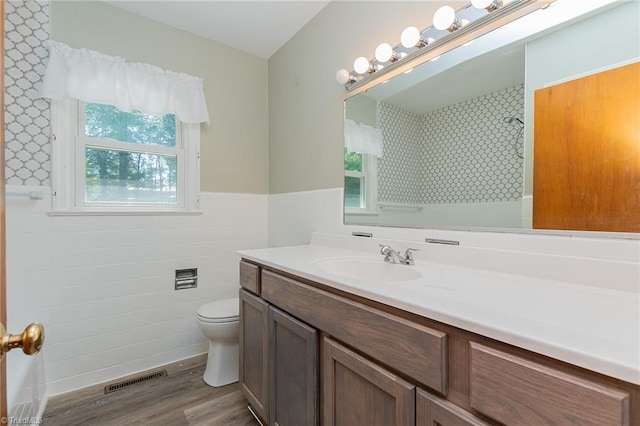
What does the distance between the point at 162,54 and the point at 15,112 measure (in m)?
0.92

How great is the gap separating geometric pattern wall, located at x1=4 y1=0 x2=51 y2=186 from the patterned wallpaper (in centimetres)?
195

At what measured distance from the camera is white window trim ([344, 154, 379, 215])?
5.20 feet

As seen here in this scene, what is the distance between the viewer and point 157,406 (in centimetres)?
161

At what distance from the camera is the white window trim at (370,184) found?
1586 mm

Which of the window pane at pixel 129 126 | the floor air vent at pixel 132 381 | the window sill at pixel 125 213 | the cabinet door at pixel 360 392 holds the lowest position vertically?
the floor air vent at pixel 132 381

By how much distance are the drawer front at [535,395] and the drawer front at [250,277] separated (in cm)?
102

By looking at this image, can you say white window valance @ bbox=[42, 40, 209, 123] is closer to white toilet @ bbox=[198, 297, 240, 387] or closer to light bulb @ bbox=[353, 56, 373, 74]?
light bulb @ bbox=[353, 56, 373, 74]

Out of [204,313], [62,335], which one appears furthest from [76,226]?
[204,313]

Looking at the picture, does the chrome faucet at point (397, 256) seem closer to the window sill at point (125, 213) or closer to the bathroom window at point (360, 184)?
the bathroom window at point (360, 184)

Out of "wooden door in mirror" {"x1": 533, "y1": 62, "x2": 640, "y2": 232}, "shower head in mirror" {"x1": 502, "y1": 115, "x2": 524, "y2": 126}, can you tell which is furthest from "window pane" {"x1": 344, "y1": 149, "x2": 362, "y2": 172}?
"wooden door in mirror" {"x1": 533, "y1": 62, "x2": 640, "y2": 232}

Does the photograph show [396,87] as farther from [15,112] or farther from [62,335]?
[62,335]

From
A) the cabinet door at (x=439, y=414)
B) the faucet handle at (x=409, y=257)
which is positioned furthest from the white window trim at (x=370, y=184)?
the cabinet door at (x=439, y=414)

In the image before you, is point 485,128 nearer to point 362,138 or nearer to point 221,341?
point 362,138

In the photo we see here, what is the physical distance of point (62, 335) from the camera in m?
1.71
